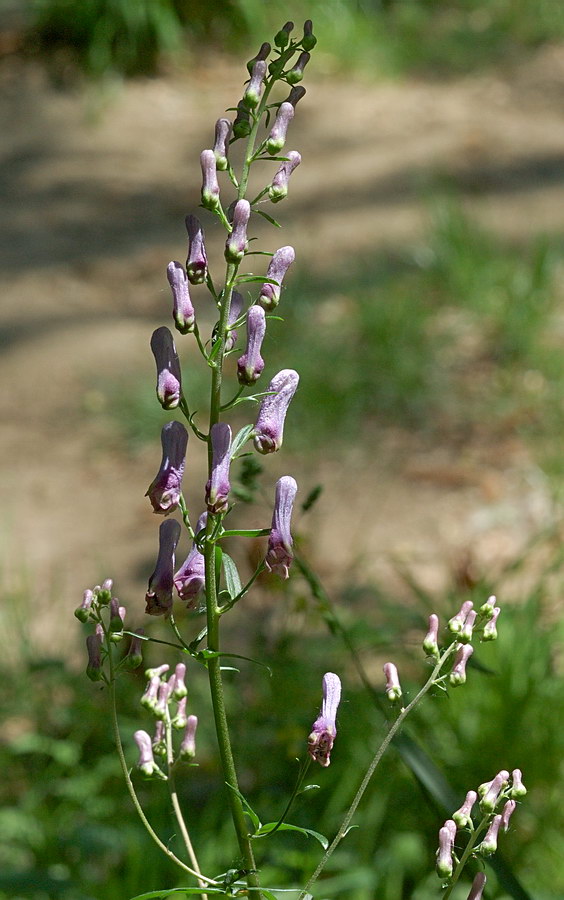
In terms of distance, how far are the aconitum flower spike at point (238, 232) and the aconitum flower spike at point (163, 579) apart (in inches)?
11.4

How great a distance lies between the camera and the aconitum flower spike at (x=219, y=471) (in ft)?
3.62

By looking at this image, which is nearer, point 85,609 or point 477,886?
point 477,886

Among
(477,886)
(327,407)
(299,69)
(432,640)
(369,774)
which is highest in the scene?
(327,407)

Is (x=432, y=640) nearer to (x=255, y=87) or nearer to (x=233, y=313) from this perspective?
(x=233, y=313)

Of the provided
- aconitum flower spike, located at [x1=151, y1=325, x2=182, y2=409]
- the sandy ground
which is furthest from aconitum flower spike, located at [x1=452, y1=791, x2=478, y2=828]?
the sandy ground

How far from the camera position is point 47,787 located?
9.72ft

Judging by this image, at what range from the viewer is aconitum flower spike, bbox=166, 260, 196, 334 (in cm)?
115

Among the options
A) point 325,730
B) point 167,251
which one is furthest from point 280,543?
point 167,251

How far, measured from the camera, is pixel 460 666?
1.19 metres

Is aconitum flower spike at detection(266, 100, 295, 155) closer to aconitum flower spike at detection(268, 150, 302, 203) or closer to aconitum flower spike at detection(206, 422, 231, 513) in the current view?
aconitum flower spike at detection(268, 150, 302, 203)

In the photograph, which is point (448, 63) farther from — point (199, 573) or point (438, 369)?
point (199, 573)

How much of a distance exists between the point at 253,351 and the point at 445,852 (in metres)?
0.55

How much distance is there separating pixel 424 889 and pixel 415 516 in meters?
1.83

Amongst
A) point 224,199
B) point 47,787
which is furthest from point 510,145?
point 47,787
